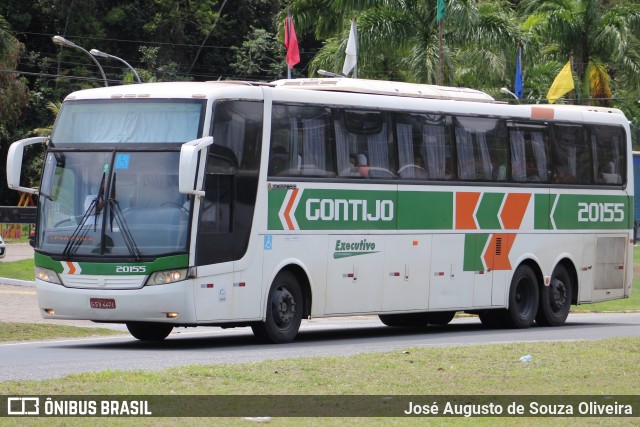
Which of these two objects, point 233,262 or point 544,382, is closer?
point 544,382

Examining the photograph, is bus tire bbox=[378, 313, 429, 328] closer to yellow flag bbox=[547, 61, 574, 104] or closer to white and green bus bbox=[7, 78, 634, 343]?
white and green bus bbox=[7, 78, 634, 343]

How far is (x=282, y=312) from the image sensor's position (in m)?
19.0

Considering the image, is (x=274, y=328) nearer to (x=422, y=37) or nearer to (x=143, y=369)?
(x=143, y=369)

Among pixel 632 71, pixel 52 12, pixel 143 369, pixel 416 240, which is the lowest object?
Result: pixel 143 369

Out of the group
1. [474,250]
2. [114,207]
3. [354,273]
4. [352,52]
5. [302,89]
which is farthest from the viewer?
[352,52]

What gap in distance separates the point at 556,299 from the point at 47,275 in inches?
403

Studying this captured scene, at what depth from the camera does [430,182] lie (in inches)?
847

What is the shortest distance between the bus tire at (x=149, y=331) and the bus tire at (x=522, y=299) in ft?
21.4

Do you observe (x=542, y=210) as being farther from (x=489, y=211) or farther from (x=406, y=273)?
(x=406, y=273)

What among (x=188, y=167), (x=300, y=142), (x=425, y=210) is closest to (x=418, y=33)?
(x=425, y=210)

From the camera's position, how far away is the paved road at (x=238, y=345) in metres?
15.0

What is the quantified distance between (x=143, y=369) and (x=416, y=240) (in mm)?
8280

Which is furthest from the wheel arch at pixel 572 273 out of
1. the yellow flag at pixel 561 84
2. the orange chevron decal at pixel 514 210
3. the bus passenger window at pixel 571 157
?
the yellow flag at pixel 561 84

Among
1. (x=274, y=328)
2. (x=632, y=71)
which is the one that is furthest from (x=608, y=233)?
(x=632, y=71)
